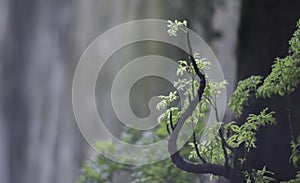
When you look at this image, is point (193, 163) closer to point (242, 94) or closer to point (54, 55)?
point (242, 94)

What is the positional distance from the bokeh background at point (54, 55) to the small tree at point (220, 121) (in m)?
0.19

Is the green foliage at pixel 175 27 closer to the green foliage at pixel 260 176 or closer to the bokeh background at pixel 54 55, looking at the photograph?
the bokeh background at pixel 54 55

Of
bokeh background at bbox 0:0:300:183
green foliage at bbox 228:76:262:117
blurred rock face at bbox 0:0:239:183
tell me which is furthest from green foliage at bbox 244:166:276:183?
blurred rock face at bbox 0:0:239:183

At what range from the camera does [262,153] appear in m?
1.28

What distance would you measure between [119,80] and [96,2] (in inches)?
13.9

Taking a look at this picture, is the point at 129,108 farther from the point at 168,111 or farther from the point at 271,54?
the point at 271,54

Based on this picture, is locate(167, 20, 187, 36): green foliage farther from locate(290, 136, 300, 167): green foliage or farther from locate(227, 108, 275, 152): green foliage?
locate(290, 136, 300, 167): green foliage

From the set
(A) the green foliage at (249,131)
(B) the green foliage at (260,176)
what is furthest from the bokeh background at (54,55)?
(B) the green foliage at (260,176)

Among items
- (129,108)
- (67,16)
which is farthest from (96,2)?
(129,108)

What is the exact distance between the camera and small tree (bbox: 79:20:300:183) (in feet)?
4.18

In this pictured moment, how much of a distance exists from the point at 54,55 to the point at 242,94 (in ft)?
2.52

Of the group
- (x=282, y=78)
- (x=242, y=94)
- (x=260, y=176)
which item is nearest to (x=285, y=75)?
(x=282, y=78)

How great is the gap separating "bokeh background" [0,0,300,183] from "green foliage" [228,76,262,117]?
146 millimetres

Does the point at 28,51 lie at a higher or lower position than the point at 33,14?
lower
